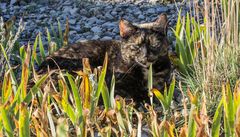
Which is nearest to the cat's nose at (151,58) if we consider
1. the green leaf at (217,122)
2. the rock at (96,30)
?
the green leaf at (217,122)

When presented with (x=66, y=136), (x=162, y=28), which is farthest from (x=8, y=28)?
(x=66, y=136)

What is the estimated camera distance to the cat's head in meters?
4.01

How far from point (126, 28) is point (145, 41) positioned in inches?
6.4

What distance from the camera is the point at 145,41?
4027 millimetres

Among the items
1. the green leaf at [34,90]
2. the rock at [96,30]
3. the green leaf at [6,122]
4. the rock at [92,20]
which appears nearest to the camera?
the green leaf at [6,122]

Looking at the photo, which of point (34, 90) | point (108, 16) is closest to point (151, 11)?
point (108, 16)

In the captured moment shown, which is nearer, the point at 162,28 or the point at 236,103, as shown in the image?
the point at 236,103

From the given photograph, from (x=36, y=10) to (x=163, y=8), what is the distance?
4.65ft

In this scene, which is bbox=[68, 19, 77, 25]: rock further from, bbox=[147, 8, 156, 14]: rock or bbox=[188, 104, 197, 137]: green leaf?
bbox=[188, 104, 197, 137]: green leaf

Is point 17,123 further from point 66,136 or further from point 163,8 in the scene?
point 163,8

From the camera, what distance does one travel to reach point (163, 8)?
5.96m

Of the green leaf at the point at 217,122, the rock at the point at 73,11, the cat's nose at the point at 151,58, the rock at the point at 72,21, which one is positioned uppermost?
the green leaf at the point at 217,122

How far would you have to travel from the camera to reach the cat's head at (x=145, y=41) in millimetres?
4012

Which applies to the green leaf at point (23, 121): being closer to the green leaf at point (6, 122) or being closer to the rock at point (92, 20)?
the green leaf at point (6, 122)
